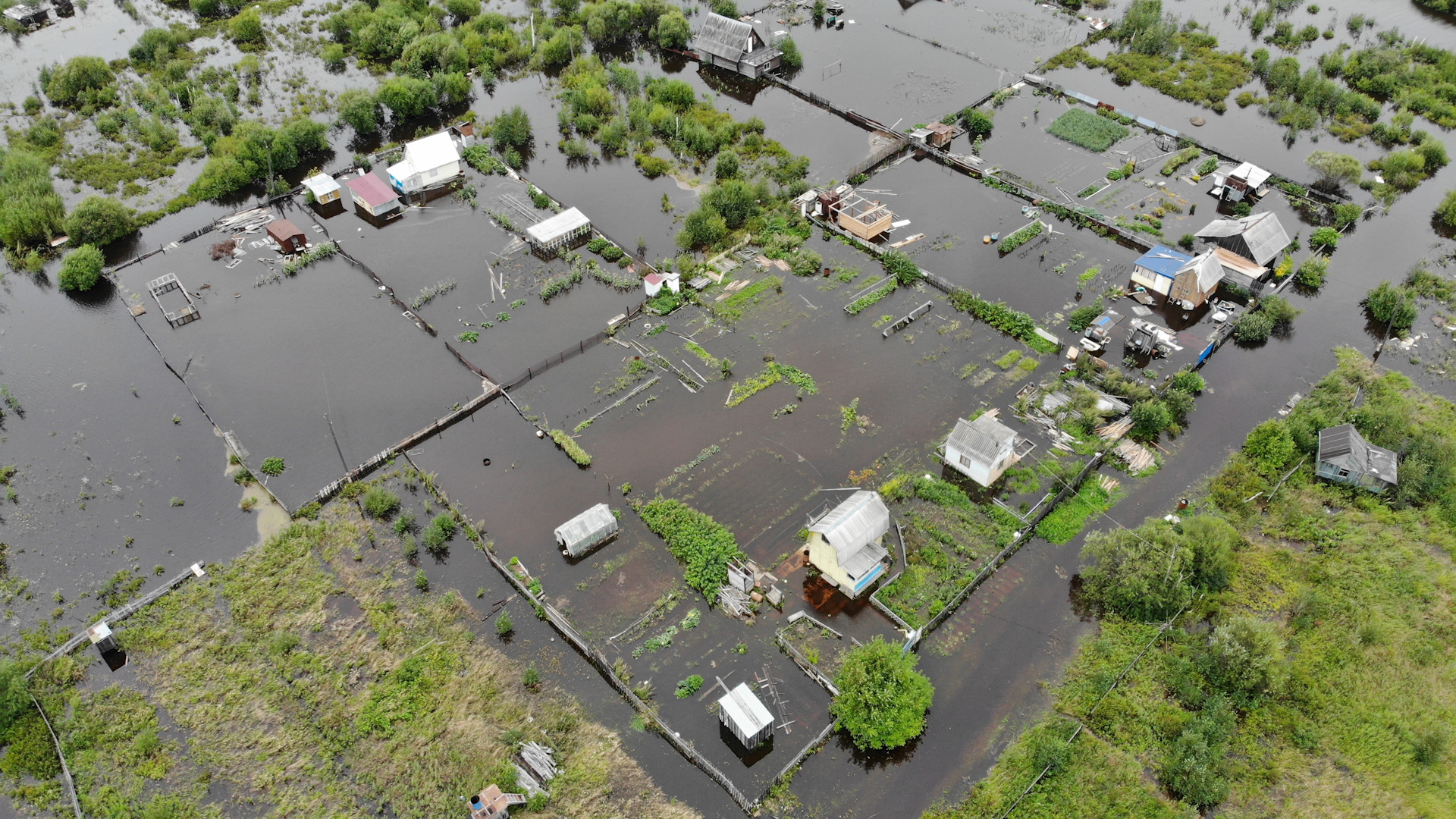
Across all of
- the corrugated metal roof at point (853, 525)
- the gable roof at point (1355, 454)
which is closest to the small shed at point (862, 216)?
the corrugated metal roof at point (853, 525)

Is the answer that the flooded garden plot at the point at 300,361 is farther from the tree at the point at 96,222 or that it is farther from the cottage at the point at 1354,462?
the cottage at the point at 1354,462

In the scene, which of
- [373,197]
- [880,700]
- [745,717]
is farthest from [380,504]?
[373,197]

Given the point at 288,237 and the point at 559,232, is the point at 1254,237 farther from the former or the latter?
the point at 288,237

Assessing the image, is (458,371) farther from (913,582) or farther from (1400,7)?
(1400,7)

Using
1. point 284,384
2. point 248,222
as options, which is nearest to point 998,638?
point 284,384

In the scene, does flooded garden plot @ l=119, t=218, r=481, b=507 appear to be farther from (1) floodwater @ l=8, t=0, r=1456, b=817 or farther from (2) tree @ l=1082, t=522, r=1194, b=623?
(2) tree @ l=1082, t=522, r=1194, b=623
